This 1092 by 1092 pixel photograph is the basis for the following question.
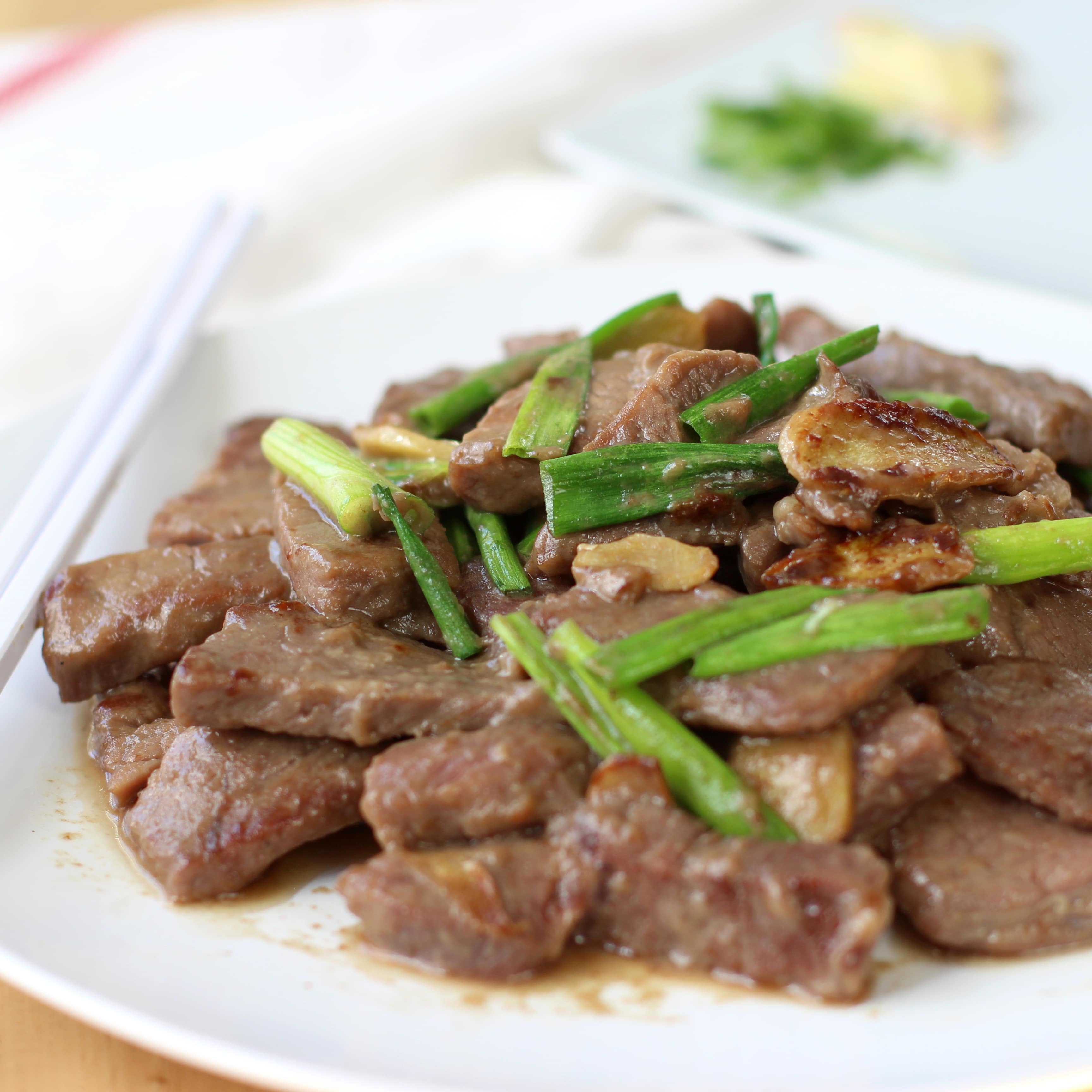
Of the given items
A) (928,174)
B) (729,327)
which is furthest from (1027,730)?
(928,174)

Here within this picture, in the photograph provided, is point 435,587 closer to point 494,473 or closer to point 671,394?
point 494,473

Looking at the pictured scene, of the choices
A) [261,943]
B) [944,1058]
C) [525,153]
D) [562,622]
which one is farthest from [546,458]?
[525,153]

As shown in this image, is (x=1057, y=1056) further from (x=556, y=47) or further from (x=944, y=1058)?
(x=556, y=47)

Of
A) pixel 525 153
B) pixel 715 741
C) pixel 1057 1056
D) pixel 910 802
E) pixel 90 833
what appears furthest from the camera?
pixel 525 153

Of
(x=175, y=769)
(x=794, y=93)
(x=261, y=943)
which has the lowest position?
(x=794, y=93)

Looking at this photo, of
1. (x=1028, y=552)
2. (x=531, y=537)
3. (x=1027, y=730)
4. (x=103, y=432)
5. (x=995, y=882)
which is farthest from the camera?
(x=103, y=432)

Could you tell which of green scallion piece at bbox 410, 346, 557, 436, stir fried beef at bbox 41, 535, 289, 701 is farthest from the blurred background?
stir fried beef at bbox 41, 535, 289, 701
